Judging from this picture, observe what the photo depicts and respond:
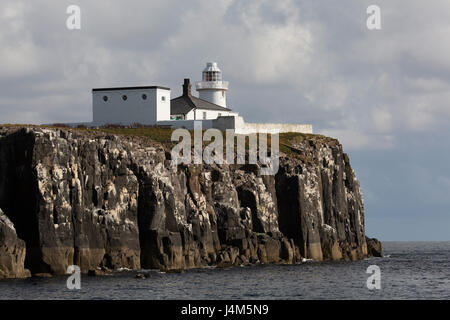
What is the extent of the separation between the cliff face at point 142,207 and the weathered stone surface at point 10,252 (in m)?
0.20

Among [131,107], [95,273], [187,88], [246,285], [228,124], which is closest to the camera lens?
[246,285]

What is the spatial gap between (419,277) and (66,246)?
34.1m

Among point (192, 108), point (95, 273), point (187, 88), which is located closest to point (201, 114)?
point (192, 108)

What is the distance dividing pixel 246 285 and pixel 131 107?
45140 millimetres

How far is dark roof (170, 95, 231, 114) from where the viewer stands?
11956 centimetres

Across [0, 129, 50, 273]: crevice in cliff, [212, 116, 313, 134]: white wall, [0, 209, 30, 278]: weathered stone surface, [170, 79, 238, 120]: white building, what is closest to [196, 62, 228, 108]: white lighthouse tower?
[170, 79, 238, 120]: white building

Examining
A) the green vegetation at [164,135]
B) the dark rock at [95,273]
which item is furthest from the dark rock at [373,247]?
the dark rock at [95,273]

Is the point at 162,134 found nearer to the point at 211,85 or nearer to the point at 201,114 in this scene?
the point at 201,114

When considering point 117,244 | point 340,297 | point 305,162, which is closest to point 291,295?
point 340,297

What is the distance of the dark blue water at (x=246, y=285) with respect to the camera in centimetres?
6738

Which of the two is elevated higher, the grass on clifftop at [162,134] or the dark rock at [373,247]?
the grass on clifftop at [162,134]

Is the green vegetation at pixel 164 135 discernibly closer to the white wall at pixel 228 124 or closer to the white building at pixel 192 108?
the white wall at pixel 228 124

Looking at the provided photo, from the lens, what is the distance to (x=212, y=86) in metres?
126

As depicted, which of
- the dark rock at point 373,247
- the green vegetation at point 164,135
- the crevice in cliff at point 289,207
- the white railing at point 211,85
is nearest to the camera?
the green vegetation at point 164,135
